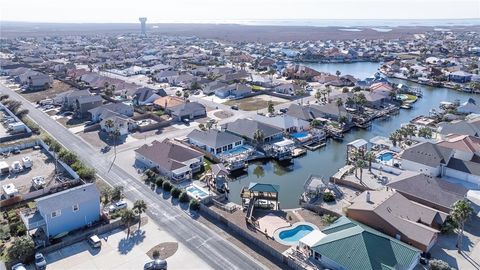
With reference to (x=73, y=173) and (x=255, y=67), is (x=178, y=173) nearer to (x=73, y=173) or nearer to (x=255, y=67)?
(x=73, y=173)

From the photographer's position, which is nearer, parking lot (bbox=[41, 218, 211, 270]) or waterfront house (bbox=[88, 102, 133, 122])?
parking lot (bbox=[41, 218, 211, 270])

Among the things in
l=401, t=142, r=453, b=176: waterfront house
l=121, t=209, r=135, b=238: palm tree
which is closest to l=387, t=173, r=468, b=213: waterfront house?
l=401, t=142, r=453, b=176: waterfront house

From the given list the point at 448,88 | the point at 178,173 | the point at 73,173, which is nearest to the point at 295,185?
the point at 178,173

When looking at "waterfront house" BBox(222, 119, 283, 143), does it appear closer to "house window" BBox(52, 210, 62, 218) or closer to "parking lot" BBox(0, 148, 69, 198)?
"parking lot" BBox(0, 148, 69, 198)

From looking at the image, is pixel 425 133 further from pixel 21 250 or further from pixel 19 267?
pixel 19 267

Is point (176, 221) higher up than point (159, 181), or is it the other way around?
point (159, 181)

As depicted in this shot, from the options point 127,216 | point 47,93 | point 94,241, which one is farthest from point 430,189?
point 47,93
